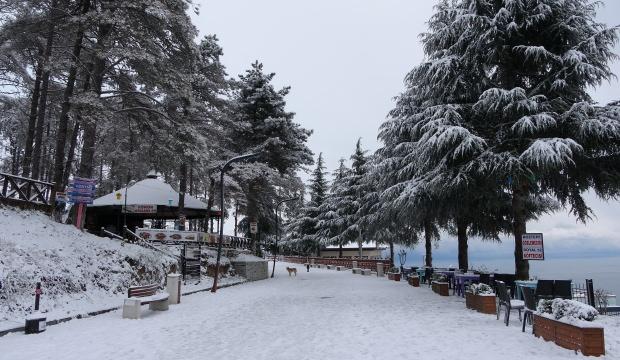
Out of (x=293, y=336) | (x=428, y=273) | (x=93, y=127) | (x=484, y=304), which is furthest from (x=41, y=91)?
(x=428, y=273)

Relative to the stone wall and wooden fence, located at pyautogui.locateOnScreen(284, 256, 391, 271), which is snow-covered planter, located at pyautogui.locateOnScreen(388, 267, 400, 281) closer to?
wooden fence, located at pyautogui.locateOnScreen(284, 256, 391, 271)

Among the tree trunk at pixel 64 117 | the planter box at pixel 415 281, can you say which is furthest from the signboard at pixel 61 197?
the planter box at pixel 415 281

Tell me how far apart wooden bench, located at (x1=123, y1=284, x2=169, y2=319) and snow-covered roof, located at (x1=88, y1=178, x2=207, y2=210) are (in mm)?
12681

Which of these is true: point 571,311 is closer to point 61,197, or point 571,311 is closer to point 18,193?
point 61,197

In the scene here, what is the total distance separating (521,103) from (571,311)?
29.3ft

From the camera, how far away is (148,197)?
25.6 metres

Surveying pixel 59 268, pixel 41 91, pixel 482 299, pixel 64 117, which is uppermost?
pixel 41 91

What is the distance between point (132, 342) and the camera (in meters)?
8.52

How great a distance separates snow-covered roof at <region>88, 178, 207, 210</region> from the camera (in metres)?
24.9

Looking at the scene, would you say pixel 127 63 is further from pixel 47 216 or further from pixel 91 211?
pixel 91 211

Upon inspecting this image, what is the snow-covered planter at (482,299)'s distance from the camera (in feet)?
39.7

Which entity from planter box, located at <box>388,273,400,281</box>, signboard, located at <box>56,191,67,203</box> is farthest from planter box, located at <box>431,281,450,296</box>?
signboard, located at <box>56,191,67,203</box>

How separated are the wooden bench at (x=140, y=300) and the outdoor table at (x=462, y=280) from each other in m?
11.0

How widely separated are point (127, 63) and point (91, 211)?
1353cm
